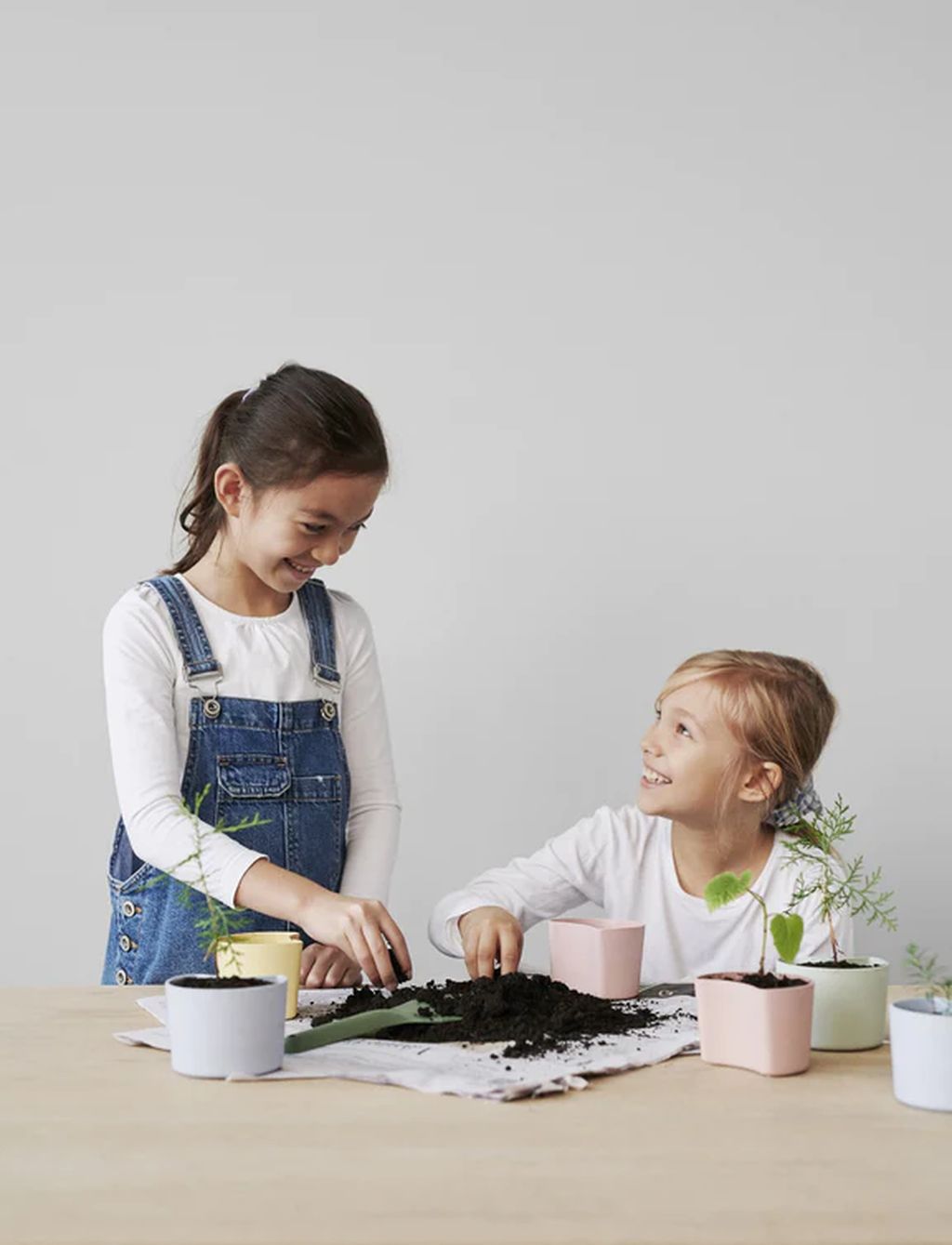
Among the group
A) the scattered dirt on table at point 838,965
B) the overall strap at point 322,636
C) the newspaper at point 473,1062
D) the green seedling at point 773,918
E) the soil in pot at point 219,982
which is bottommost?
the newspaper at point 473,1062

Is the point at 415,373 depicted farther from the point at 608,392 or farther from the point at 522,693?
the point at 522,693

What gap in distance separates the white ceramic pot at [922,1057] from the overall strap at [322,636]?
100 centimetres

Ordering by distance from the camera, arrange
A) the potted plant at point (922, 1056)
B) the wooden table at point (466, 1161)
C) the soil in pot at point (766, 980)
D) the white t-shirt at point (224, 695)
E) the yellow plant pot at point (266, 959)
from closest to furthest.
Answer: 1. the wooden table at point (466, 1161)
2. the potted plant at point (922, 1056)
3. the soil in pot at point (766, 980)
4. the yellow plant pot at point (266, 959)
5. the white t-shirt at point (224, 695)

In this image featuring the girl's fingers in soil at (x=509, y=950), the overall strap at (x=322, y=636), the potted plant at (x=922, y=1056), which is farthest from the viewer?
the overall strap at (x=322, y=636)

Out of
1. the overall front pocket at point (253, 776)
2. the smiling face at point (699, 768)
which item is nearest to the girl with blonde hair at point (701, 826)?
the smiling face at point (699, 768)

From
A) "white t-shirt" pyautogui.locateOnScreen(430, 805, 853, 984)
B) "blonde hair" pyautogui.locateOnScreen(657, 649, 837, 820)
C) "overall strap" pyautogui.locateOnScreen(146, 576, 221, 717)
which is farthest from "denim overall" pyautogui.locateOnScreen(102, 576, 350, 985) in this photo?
"blonde hair" pyautogui.locateOnScreen(657, 649, 837, 820)

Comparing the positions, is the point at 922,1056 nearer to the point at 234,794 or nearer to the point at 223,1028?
the point at 223,1028

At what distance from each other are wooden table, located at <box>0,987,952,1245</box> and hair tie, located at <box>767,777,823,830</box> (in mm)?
695

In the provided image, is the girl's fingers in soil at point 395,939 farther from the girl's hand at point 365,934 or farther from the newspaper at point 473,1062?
the newspaper at point 473,1062

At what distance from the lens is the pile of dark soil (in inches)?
43.0

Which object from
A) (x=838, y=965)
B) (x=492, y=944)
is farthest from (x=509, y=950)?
(x=838, y=965)

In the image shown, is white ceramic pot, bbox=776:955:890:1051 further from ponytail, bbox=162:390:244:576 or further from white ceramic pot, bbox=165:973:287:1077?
ponytail, bbox=162:390:244:576

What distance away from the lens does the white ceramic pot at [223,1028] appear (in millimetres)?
972

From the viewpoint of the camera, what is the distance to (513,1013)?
114 cm
